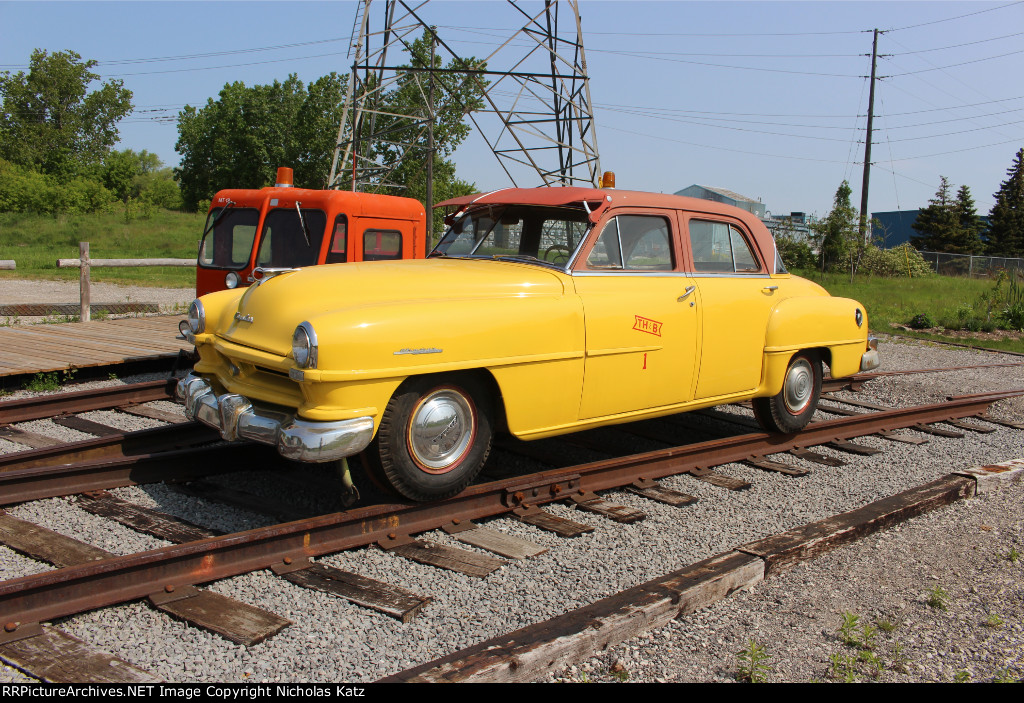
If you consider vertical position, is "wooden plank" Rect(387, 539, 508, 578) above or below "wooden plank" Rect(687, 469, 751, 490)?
below

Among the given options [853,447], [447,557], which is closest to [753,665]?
[447,557]

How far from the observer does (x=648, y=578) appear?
3.76 metres

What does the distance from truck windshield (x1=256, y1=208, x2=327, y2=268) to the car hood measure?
3.72 meters

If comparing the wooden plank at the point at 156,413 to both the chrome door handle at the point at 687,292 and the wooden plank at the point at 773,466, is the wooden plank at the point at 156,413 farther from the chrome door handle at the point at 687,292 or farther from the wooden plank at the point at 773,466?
the wooden plank at the point at 773,466

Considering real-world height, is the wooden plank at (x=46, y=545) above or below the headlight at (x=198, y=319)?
below

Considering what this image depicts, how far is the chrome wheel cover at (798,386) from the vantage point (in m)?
6.04

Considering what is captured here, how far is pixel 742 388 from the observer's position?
→ 5613mm

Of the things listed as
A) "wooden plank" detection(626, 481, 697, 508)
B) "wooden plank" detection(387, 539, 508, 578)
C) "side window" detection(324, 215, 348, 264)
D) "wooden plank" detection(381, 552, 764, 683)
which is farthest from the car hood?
"side window" detection(324, 215, 348, 264)

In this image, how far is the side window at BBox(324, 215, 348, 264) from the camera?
327 inches

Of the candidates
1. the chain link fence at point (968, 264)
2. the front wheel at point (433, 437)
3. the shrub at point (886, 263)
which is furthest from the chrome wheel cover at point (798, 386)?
Answer: the chain link fence at point (968, 264)

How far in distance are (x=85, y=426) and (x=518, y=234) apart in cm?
377

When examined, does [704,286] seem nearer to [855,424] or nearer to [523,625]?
[855,424]

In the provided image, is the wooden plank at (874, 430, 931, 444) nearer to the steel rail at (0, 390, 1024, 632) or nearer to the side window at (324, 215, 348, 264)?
the steel rail at (0, 390, 1024, 632)

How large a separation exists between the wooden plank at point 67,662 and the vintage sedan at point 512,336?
115 centimetres
